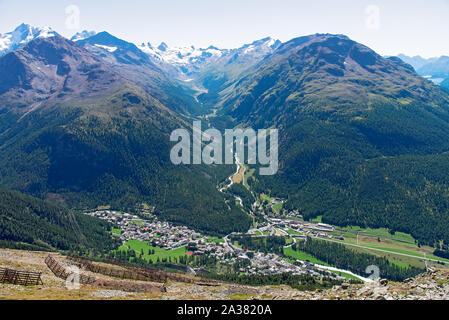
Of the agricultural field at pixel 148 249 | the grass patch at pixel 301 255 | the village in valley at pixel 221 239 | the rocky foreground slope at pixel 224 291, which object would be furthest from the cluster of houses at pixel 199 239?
the rocky foreground slope at pixel 224 291

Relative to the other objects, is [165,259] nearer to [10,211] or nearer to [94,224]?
[94,224]

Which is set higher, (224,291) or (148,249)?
(224,291)

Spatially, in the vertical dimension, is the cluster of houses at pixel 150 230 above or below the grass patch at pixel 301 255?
above

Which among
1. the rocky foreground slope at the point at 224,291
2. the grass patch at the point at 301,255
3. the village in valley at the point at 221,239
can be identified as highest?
the rocky foreground slope at the point at 224,291

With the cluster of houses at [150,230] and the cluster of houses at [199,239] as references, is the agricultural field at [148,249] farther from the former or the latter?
the cluster of houses at [150,230]

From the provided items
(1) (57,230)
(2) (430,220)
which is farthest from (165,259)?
(2) (430,220)

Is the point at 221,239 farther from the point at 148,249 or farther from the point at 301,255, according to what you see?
the point at 301,255

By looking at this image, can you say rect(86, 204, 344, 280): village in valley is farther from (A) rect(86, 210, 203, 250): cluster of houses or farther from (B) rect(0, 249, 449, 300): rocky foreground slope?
(B) rect(0, 249, 449, 300): rocky foreground slope

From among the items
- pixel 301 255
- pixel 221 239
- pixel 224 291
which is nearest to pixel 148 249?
pixel 221 239
